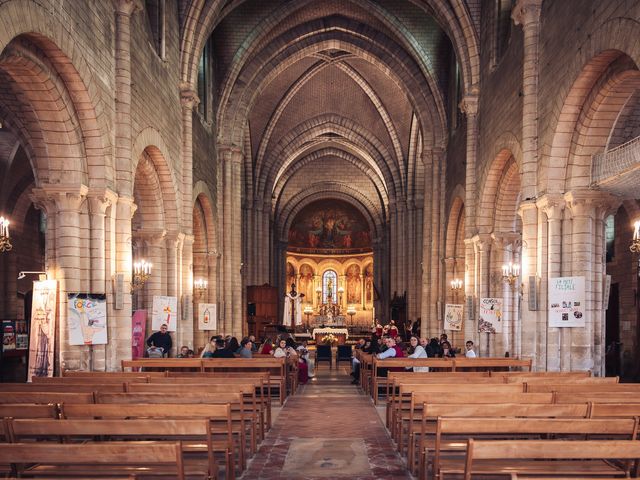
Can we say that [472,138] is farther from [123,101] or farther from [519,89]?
[123,101]

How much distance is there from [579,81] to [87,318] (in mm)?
10101

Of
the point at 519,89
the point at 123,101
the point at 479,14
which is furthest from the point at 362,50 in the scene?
the point at 123,101

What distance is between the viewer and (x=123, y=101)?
546 inches

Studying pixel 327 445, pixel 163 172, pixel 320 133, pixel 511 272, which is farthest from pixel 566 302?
pixel 320 133

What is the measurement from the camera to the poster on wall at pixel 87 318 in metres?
12.0

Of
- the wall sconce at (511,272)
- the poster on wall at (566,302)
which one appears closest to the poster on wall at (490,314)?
the wall sconce at (511,272)

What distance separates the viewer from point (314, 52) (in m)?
29.7

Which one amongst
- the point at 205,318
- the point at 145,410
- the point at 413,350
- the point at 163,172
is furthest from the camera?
the point at 205,318

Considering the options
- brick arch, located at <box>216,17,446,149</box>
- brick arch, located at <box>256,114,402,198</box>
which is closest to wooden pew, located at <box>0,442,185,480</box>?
brick arch, located at <box>216,17,446,149</box>

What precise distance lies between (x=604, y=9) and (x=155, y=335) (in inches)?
470

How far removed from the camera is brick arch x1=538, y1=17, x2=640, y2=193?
10.1 metres

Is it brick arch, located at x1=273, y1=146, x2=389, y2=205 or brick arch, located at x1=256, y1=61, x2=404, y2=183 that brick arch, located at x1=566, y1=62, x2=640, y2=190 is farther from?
brick arch, located at x1=273, y1=146, x2=389, y2=205

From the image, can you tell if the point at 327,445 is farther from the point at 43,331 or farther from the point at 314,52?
the point at 314,52

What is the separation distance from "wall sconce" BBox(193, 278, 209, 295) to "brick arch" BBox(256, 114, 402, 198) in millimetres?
15682
